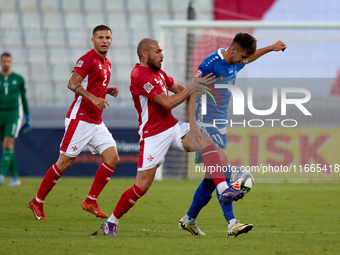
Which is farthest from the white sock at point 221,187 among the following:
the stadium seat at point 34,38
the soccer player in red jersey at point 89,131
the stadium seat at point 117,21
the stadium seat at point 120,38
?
the stadium seat at point 117,21

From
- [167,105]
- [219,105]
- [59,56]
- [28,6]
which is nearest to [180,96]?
[167,105]

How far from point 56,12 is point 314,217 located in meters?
14.5

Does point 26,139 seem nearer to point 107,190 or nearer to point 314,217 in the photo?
point 107,190

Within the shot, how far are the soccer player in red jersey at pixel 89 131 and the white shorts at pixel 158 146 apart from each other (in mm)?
1376

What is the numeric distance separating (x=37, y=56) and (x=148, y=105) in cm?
1305

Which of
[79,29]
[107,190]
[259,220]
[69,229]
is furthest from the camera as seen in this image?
[79,29]

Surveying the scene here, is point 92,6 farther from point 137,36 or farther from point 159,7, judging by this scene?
point 137,36

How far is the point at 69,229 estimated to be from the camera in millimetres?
5309

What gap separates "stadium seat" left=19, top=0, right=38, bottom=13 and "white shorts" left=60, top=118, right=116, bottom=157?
13391 millimetres

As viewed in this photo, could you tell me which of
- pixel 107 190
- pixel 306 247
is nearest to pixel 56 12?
pixel 107 190

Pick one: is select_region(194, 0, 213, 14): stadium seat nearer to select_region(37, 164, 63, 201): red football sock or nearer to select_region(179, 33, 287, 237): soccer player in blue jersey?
select_region(37, 164, 63, 201): red football sock

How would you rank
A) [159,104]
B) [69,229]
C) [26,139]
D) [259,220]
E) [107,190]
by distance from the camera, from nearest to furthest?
[159,104] → [69,229] → [259,220] → [107,190] → [26,139]

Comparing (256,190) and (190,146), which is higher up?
(190,146)

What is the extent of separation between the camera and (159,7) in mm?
18672
